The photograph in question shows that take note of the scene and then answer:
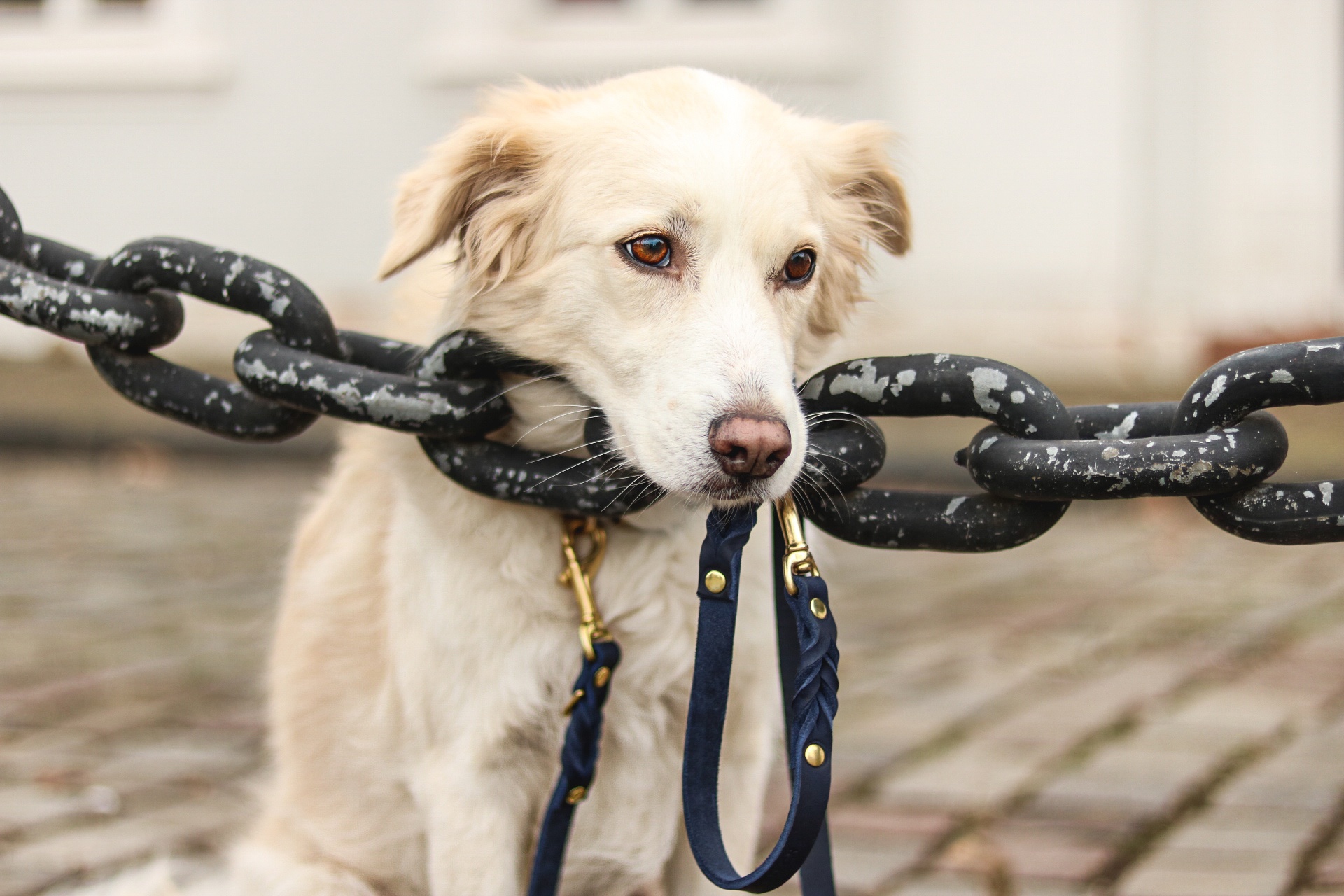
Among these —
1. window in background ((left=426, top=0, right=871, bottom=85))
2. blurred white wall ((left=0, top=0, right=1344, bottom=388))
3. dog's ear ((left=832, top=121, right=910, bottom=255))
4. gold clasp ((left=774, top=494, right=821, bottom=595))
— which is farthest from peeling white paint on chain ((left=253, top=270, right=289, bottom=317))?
window in background ((left=426, top=0, right=871, bottom=85))

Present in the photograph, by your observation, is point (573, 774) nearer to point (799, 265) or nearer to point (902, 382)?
point (902, 382)

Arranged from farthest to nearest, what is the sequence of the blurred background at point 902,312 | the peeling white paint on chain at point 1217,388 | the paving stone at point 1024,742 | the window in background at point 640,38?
the window in background at point 640,38 → the blurred background at point 902,312 → the paving stone at point 1024,742 → the peeling white paint on chain at point 1217,388

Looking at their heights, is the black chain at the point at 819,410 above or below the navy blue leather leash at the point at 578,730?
above

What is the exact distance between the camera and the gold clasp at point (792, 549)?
1.69 m

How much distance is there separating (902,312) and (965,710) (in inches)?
241

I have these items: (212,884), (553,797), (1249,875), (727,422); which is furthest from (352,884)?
(1249,875)

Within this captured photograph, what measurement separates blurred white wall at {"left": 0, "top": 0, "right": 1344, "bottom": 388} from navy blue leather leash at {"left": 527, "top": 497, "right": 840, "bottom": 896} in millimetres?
7547

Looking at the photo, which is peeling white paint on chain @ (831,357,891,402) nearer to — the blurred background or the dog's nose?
the dog's nose

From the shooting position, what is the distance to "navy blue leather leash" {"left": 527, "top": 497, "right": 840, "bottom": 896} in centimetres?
155

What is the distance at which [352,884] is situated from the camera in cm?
239

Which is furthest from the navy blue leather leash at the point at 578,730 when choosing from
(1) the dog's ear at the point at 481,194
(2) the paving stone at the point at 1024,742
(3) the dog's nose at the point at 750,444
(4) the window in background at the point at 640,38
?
(4) the window in background at the point at 640,38

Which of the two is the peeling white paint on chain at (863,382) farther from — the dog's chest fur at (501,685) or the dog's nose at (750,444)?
the dog's chest fur at (501,685)

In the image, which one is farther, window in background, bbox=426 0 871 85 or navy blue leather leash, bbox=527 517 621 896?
window in background, bbox=426 0 871 85

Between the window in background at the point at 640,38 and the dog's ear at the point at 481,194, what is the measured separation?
304 inches
